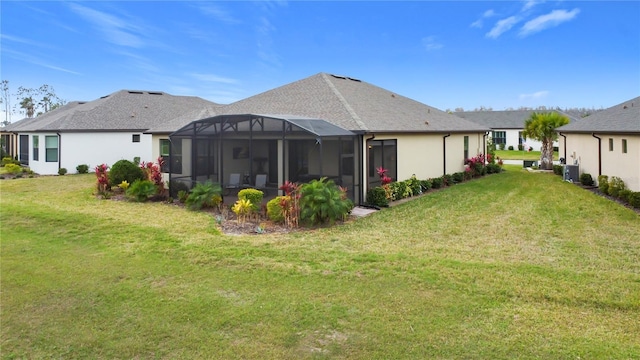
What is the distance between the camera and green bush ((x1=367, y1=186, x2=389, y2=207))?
49.0 feet

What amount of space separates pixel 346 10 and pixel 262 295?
18.4 m

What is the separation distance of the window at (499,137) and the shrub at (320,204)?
152ft

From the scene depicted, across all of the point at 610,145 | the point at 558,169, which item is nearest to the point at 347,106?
the point at 610,145

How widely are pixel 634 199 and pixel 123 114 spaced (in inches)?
1065

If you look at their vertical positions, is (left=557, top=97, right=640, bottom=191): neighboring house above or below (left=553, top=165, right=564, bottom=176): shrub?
above

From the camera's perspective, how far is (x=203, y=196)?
47.4ft

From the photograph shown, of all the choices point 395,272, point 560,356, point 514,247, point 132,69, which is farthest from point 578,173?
point 132,69

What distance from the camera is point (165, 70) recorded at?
2930 cm

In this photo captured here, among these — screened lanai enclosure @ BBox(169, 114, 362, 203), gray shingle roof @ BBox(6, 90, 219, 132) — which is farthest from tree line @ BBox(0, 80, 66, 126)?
screened lanai enclosure @ BBox(169, 114, 362, 203)

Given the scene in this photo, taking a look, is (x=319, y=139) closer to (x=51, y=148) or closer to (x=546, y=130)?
(x=51, y=148)

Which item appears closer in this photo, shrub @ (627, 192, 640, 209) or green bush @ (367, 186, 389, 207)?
shrub @ (627, 192, 640, 209)

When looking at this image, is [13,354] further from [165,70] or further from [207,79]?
[207,79]

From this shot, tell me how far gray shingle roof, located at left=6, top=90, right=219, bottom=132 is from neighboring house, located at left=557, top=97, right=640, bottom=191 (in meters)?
18.6

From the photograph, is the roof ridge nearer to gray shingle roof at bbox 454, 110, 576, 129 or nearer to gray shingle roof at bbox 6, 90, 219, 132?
gray shingle roof at bbox 6, 90, 219, 132
